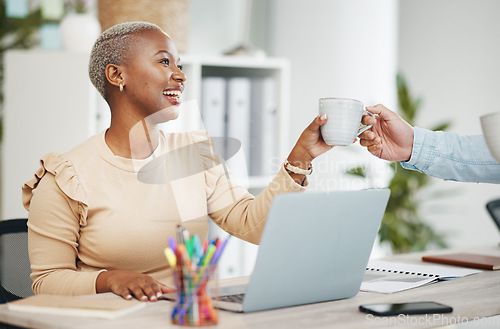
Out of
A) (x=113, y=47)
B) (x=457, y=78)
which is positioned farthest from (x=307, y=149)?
(x=457, y=78)

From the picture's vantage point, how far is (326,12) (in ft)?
10.1

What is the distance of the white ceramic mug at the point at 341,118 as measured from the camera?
1186mm

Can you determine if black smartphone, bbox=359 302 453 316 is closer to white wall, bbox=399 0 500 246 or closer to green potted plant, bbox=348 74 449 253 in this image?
green potted plant, bbox=348 74 449 253

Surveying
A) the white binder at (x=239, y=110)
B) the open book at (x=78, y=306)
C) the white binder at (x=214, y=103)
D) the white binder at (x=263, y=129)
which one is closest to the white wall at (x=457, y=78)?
the white binder at (x=263, y=129)

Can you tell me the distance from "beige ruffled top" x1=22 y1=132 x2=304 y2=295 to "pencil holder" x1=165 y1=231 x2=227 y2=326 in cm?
38

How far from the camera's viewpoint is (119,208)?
143cm

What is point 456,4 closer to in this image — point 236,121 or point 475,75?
point 475,75

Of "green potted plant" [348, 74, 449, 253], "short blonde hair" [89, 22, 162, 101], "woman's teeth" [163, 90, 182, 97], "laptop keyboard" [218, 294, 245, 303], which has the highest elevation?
"short blonde hair" [89, 22, 162, 101]

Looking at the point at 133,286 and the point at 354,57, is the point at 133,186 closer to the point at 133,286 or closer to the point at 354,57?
the point at 133,286

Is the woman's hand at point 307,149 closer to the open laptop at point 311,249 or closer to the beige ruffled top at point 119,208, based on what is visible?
the beige ruffled top at point 119,208

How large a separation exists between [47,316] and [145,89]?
0.70m

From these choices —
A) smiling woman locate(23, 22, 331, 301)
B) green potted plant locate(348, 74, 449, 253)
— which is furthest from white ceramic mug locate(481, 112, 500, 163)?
green potted plant locate(348, 74, 449, 253)

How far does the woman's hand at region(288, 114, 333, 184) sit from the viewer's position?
131 centimetres

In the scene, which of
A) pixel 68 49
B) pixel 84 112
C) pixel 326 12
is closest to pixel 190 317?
pixel 84 112
